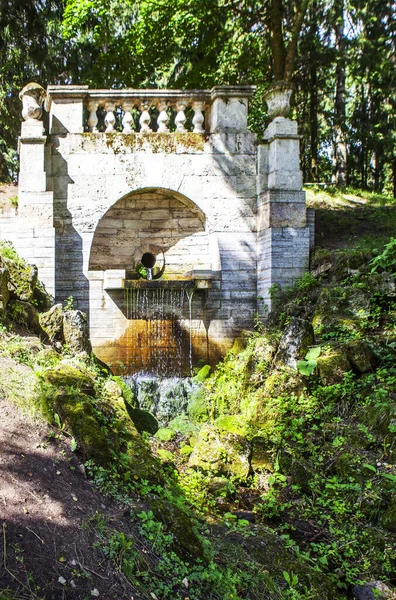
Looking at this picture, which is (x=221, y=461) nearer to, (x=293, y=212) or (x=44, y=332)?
(x=44, y=332)

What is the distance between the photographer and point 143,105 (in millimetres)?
8531

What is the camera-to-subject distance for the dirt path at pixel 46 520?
269cm

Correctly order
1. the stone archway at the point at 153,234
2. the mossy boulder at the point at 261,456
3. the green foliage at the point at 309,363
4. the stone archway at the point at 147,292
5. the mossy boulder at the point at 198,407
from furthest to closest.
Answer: the stone archway at the point at 153,234
the stone archway at the point at 147,292
the mossy boulder at the point at 198,407
the green foliage at the point at 309,363
the mossy boulder at the point at 261,456

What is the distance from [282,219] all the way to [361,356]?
297 centimetres

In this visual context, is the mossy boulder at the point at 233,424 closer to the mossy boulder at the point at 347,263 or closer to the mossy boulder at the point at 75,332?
the mossy boulder at the point at 75,332

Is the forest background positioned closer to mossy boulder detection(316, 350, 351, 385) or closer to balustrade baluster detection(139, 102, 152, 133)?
balustrade baluster detection(139, 102, 152, 133)

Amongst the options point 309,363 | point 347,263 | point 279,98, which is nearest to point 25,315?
point 309,363

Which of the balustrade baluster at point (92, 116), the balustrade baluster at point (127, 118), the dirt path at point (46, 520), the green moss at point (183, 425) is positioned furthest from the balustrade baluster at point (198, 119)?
the dirt path at point (46, 520)

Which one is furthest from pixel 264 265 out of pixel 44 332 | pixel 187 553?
pixel 187 553

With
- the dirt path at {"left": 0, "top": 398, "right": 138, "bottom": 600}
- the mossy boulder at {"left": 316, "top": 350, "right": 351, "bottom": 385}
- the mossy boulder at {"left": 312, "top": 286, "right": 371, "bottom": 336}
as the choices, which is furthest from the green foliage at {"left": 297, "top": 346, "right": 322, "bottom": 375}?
the dirt path at {"left": 0, "top": 398, "right": 138, "bottom": 600}

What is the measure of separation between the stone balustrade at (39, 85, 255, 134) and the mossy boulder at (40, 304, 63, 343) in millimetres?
3197

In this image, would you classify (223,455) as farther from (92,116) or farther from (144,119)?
(92,116)

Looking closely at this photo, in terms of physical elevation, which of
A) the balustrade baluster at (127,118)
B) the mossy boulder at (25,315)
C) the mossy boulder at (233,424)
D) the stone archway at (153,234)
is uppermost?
the balustrade baluster at (127,118)

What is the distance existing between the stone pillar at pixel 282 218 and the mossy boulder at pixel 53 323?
10.5 ft
